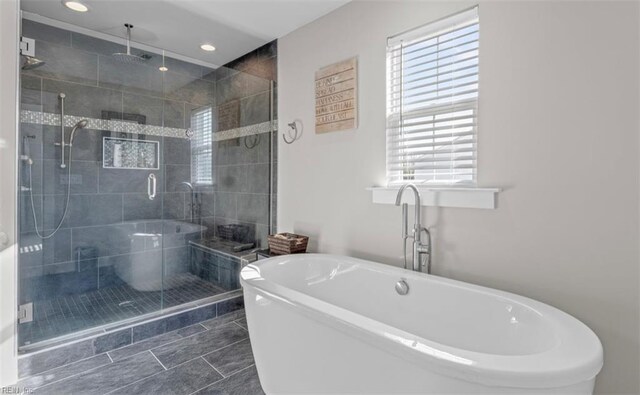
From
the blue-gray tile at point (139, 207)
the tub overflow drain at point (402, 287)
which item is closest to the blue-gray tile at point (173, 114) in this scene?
the blue-gray tile at point (139, 207)

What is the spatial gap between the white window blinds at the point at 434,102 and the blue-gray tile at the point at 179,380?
164 centimetres

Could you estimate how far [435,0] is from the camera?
79.2 inches

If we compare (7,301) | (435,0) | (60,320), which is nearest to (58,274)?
(60,320)

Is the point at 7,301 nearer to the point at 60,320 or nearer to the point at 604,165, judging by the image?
the point at 60,320

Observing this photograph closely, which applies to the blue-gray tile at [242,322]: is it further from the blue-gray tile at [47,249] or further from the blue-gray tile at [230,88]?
the blue-gray tile at [230,88]

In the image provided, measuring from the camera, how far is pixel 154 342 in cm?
242

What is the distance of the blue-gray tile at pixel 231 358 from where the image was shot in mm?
2095

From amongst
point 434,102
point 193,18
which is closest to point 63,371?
point 193,18

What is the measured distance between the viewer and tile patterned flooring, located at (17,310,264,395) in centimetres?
187

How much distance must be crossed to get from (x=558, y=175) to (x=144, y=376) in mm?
2457

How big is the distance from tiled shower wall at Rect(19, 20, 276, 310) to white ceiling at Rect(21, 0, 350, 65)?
18 centimetres

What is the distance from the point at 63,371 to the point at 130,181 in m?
1.60

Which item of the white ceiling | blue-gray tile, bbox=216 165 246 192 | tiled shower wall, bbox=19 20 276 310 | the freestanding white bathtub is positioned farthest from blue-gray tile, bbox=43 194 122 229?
the freestanding white bathtub

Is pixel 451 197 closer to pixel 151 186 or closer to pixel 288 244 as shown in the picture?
pixel 288 244
